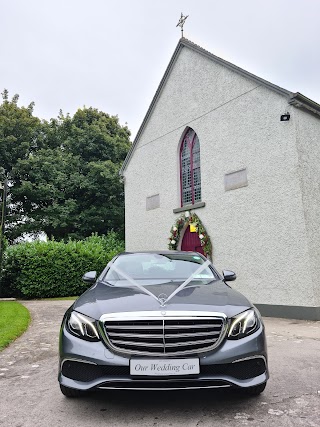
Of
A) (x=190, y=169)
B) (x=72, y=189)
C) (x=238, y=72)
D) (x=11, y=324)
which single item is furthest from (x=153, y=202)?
(x=72, y=189)

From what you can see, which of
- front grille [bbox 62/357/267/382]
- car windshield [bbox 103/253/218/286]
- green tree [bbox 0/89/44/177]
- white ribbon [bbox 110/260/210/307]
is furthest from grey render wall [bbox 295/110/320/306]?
green tree [bbox 0/89/44/177]

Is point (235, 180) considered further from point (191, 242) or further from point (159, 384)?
point (159, 384)

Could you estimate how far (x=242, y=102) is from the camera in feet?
36.6

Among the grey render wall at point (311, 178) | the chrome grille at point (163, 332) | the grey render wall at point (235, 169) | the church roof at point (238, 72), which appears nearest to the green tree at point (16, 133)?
the church roof at point (238, 72)

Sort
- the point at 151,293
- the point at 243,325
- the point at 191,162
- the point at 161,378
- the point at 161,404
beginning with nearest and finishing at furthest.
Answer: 1. the point at 161,378
2. the point at 243,325
3. the point at 161,404
4. the point at 151,293
5. the point at 191,162

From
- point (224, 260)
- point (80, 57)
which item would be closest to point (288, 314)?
point (224, 260)

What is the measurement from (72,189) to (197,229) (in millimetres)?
14868

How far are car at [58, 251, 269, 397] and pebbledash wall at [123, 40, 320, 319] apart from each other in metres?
6.66

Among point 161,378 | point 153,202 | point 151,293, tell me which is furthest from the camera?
point 153,202

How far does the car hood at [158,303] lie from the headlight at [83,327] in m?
0.05

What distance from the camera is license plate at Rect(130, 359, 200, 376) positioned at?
2.76 m

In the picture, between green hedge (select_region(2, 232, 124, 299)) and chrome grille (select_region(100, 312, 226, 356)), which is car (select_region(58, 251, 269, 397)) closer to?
chrome grille (select_region(100, 312, 226, 356))

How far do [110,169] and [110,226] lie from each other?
3973 millimetres

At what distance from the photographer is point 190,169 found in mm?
13133
